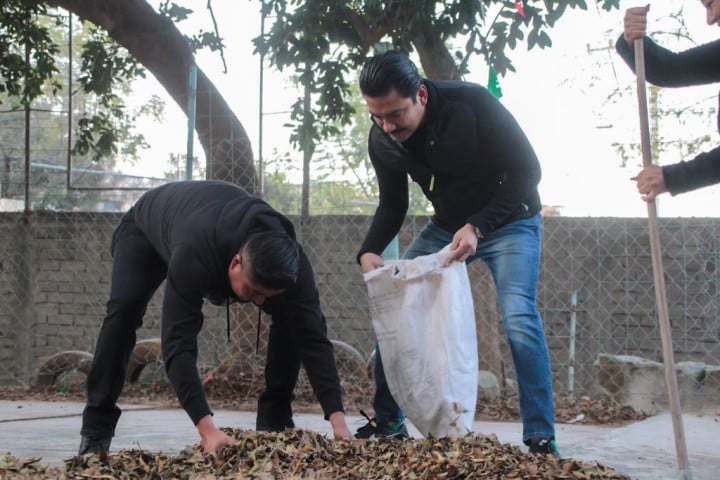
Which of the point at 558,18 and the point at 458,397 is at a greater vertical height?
the point at 558,18

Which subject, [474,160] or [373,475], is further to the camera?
[474,160]

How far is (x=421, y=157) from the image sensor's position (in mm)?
3719

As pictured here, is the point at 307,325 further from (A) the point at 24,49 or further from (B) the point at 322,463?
(A) the point at 24,49

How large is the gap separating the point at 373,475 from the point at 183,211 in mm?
1255

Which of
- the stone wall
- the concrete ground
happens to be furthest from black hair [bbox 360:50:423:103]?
the stone wall

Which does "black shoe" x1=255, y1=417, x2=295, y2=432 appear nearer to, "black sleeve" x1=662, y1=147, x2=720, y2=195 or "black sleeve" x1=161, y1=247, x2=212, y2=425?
"black sleeve" x1=161, y1=247, x2=212, y2=425

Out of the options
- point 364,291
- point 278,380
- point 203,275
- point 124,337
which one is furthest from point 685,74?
point 364,291

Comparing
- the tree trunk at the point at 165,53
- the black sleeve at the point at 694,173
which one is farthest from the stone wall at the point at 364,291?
the black sleeve at the point at 694,173

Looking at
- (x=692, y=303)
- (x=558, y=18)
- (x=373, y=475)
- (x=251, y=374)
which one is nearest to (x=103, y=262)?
(x=251, y=374)

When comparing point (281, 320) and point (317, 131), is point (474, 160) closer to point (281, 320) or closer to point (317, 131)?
point (281, 320)

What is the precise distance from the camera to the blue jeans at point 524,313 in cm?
349

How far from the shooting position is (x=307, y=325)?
348cm

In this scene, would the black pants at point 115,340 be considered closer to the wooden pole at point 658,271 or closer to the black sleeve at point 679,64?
the wooden pole at point 658,271

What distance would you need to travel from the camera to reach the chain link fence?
23.1 ft
